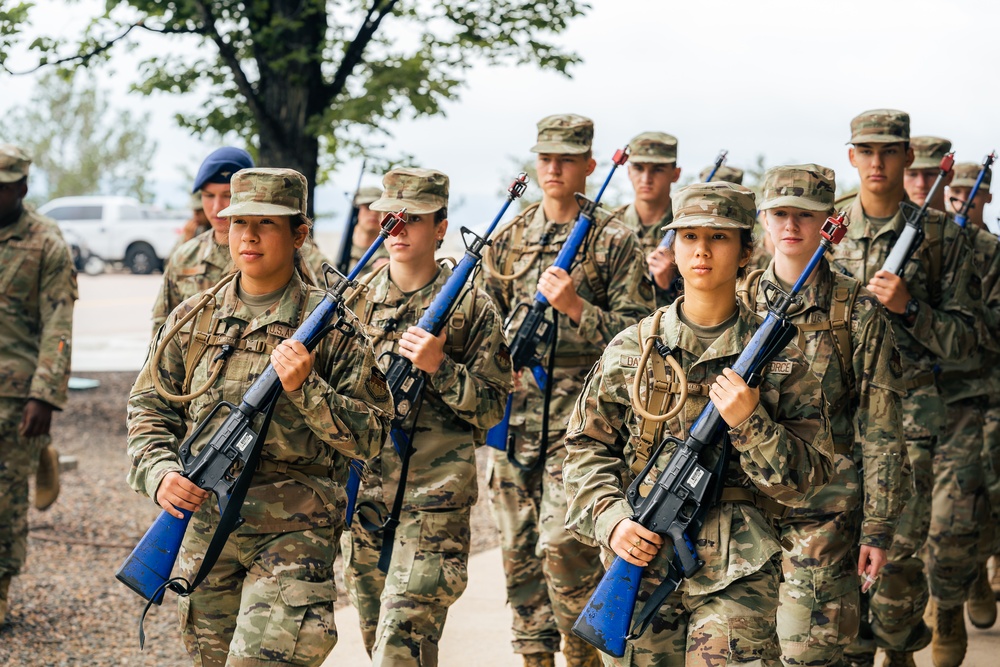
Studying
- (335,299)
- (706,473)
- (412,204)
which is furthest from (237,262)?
(706,473)

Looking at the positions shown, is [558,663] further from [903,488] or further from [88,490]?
[88,490]

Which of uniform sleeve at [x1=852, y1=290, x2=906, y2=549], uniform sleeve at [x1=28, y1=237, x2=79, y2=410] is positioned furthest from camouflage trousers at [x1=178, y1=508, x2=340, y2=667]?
uniform sleeve at [x1=28, y1=237, x2=79, y2=410]

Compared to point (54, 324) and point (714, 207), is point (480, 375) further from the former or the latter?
point (54, 324)

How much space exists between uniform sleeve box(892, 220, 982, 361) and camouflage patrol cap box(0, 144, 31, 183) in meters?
5.17

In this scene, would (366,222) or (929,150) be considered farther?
(366,222)

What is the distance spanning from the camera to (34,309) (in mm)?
8031

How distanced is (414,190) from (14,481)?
3.40 m

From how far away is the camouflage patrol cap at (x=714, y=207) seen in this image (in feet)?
14.2

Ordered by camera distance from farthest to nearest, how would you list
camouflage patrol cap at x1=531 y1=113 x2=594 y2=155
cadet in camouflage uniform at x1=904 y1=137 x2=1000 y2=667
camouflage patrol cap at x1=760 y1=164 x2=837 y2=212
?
cadet in camouflage uniform at x1=904 y1=137 x2=1000 y2=667, camouflage patrol cap at x1=531 y1=113 x2=594 y2=155, camouflage patrol cap at x1=760 y1=164 x2=837 y2=212

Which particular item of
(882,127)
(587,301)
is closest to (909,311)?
(882,127)

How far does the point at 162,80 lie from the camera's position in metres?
11.8

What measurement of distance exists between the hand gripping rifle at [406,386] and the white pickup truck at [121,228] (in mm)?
30292

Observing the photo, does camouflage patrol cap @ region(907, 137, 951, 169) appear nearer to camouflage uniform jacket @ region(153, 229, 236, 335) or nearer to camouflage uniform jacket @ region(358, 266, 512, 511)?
camouflage uniform jacket @ region(358, 266, 512, 511)

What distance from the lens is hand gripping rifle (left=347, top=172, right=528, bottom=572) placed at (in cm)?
573
